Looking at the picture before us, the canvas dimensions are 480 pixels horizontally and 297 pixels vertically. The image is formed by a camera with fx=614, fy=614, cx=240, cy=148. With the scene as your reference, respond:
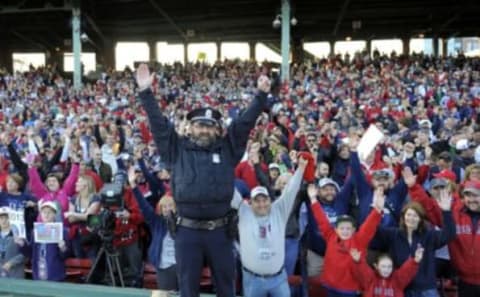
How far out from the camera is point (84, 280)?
6102 millimetres

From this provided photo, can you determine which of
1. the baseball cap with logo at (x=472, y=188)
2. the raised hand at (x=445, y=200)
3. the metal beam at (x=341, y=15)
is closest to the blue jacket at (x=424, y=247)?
the raised hand at (x=445, y=200)

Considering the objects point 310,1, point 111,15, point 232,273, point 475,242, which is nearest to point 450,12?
point 310,1

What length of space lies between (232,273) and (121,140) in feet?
22.4

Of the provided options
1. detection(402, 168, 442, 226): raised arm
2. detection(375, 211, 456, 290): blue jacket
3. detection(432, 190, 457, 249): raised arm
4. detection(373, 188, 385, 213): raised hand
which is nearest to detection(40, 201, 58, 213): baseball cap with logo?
detection(373, 188, 385, 213): raised hand

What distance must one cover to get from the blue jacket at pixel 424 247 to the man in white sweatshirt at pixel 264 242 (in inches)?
37.0

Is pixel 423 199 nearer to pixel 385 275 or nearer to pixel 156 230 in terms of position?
pixel 385 275

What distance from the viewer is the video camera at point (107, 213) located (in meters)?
5.82

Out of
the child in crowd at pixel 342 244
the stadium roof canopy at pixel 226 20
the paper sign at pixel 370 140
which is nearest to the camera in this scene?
the child in crowd at pixel 342 244

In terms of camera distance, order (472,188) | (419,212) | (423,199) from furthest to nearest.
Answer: (423,199) → (472,188) → (419,212)

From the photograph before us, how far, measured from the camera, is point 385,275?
16.0ft

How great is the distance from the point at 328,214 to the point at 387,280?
38.0 inches

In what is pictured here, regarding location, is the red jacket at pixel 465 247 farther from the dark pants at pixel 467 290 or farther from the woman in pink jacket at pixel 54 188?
the woman in pink jacket at pixel 54 188

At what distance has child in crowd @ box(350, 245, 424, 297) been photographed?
4.83 m

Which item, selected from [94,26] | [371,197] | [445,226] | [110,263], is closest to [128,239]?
[110,263]
